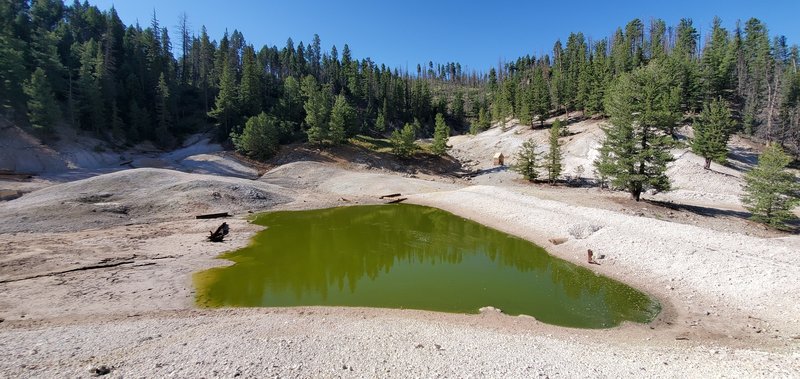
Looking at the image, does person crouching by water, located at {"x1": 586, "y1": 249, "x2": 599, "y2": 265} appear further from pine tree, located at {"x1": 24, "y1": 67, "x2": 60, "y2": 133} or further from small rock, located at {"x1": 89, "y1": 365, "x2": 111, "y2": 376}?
pine tree, located at {"x1": 24, "y1": 67, "x2": 60, "y2": 133}

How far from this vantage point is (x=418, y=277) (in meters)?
18.8

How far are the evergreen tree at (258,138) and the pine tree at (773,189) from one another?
59.2 m

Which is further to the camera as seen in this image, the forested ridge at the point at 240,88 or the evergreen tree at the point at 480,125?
the evergreen tree at the point at 480,125

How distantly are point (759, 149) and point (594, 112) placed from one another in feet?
93.8

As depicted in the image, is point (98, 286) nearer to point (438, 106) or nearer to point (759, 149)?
point (759, 149)

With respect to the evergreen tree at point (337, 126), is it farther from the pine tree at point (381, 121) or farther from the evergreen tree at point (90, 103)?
the evergreen tree at point (90, 103)

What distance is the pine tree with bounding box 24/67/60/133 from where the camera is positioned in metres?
45.1

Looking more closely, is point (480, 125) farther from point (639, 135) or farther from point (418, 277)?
point (418, 277)

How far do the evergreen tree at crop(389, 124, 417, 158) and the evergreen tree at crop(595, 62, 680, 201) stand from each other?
33.7 metres

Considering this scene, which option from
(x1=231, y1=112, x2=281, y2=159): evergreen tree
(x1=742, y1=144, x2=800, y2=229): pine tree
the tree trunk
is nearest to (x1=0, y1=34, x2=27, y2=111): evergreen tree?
(x1=231, y1=112, x2=281, y2=159): evergreen tree

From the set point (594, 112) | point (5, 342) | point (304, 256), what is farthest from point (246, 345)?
point (594, 112)

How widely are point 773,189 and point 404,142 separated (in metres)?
45.5

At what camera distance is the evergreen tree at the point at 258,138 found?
5662cm

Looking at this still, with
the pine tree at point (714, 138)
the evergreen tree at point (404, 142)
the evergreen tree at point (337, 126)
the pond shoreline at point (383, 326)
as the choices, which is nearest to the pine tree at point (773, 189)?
the pond shoreline at point (383, 326)
